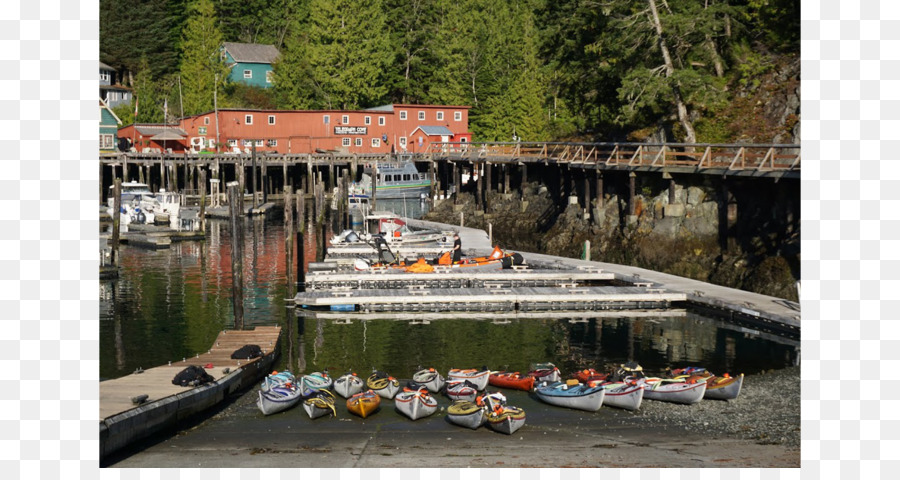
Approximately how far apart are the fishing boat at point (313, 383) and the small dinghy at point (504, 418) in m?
4.60

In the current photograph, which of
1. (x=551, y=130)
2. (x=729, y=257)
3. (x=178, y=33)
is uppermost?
(x=178, y=33)

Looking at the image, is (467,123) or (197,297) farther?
(467,123)

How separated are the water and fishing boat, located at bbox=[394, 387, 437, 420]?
426 centimetres

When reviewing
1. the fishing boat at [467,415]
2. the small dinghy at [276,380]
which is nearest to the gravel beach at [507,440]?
the fishing boat at [467,415]

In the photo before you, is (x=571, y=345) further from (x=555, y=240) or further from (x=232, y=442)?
(x=555, y=240)

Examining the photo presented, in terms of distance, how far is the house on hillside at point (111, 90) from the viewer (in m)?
102

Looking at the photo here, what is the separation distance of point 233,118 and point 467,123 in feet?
76.9

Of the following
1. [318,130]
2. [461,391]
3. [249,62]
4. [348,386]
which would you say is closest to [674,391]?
[461,391]

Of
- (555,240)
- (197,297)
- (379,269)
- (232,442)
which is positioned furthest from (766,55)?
(232,442)

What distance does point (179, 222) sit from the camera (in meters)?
63.1

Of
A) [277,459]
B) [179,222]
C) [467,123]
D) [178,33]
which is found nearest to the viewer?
[277,459]

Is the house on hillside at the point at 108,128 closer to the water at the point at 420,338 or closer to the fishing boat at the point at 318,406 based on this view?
the water at the point at 420,338

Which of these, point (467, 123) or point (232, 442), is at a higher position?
point (467, 123)

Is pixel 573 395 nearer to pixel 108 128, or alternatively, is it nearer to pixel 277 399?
pixel 277 399
